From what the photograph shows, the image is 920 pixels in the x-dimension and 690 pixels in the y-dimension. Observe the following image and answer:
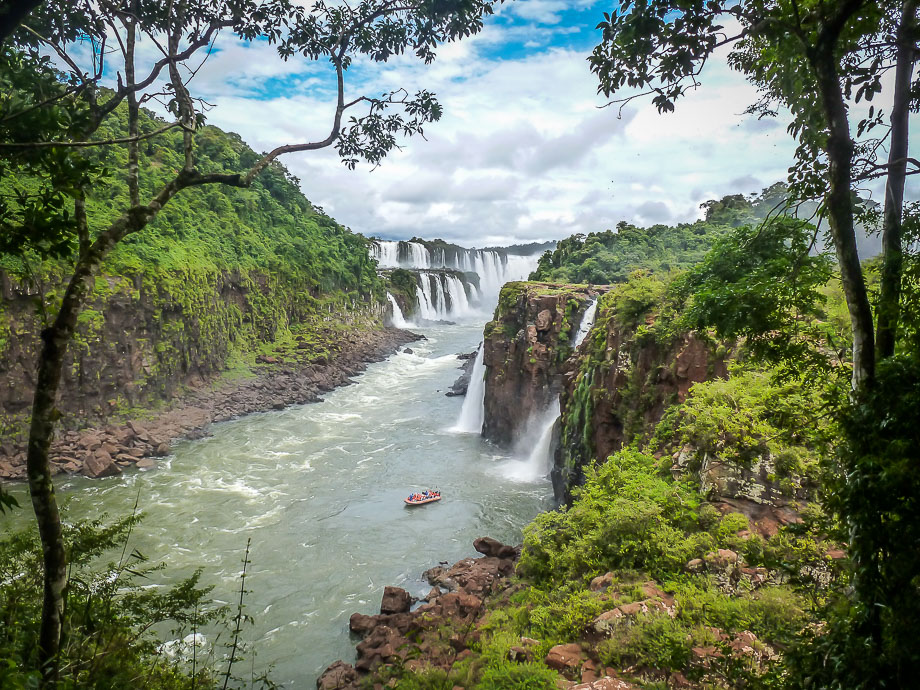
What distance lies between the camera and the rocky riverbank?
16.4 meters

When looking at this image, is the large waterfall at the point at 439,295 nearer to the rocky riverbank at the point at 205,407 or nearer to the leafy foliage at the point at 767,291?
the rocky riverbank at the point at 205,407

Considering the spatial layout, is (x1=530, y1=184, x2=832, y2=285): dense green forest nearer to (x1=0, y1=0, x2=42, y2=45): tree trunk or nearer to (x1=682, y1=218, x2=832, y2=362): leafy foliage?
(x1=682, y1=218, x2=832, y2=362): leafy foliage

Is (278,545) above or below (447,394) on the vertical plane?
below

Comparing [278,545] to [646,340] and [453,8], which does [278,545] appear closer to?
[646,340]

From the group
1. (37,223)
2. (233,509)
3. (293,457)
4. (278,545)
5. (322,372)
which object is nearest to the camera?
(37,223)

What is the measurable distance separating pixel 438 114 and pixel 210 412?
21.1 metres

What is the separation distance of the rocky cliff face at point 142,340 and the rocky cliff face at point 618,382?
47.3ft

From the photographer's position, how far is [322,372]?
30.2m

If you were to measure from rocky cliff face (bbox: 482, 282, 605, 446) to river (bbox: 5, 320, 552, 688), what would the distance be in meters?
1.59

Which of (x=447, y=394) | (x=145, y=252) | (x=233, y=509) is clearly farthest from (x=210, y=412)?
(x=447, y=394)

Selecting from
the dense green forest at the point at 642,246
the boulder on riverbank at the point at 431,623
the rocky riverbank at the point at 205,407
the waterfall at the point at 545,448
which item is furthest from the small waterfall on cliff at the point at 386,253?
the boulder on riverbank at the point at 431,623

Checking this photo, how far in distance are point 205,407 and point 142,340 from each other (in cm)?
416

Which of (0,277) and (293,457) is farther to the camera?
(293,457)

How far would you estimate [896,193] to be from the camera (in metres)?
3.04
